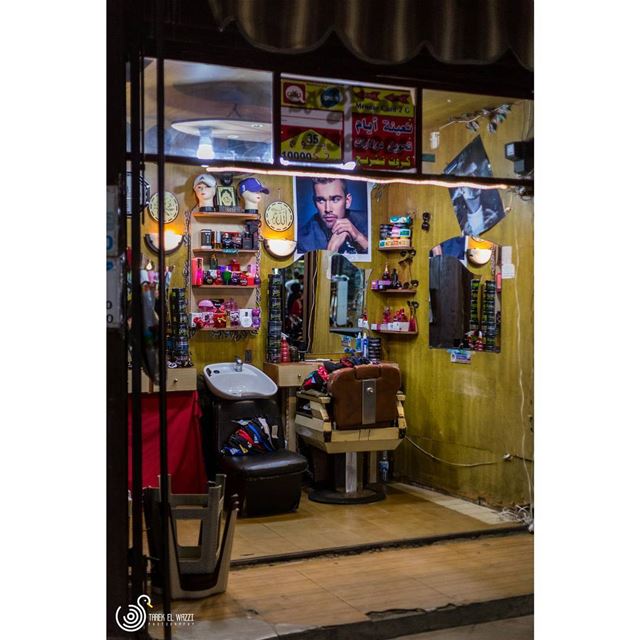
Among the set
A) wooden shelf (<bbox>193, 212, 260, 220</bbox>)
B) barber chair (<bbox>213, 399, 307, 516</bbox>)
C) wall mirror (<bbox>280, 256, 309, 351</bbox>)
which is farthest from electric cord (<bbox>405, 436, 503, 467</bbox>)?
wooden shelf (<bbox>193, 212, 260, 220</bbox>)

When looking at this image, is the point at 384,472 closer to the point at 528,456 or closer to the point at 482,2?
the point at 528,456

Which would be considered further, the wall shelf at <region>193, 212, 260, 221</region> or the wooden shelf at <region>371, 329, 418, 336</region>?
the wooden shelf at <region>371, 329, 418, 336</region>

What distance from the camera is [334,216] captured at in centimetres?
632

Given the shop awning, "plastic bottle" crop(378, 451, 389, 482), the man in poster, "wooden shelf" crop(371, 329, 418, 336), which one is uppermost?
the shop awning

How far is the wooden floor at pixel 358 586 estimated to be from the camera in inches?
141

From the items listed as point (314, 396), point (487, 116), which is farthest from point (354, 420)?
point (487, 116)

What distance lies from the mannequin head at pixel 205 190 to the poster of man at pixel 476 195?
1.65m

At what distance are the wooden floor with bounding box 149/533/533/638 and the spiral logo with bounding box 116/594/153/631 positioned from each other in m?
0.17

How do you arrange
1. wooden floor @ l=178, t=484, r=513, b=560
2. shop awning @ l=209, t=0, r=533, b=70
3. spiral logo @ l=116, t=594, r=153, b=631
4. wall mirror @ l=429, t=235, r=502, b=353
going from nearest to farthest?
spiral logo @ l=116, t=594, r=153, b=631 < shop awning @ l=209, t=0, r=533, b=70 < wooden floor @ l=178, t=484, r=513, b=560 < wall mirror @ l=429, t=235, r=502, b=353

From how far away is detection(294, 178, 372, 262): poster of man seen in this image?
623 cm

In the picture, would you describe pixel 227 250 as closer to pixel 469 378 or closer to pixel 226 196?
pixel 226 196

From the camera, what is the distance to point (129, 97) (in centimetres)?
328

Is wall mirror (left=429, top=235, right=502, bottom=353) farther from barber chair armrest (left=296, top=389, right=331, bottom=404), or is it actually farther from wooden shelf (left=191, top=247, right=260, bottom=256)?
wooden shelf (left=191, top=247, right=260, bottom=256)

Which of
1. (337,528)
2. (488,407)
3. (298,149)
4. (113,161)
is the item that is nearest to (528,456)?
(488,407)
